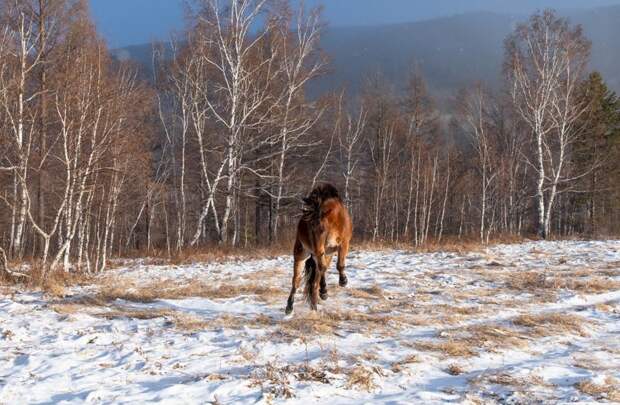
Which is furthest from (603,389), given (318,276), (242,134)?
(242,134)

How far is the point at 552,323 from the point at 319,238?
2.94 m

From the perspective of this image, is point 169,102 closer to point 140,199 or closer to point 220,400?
point 140,199

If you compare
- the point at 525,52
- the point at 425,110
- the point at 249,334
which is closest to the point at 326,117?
the point at 425,110

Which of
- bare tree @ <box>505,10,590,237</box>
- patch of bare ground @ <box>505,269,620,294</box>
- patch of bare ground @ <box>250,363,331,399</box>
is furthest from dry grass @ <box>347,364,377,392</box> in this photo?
bare tree @ <box>505,10,590,237</box>

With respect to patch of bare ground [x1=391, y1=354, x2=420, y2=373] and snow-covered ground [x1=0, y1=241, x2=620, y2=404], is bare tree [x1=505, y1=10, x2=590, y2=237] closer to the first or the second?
snow-covered ground [x1=0, y1=241, x2=620, y2=404]

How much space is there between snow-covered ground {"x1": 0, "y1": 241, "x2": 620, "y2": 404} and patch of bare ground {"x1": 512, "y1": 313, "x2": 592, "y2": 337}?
22 millimetres

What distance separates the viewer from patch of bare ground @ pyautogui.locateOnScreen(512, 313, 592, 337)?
17.4ft

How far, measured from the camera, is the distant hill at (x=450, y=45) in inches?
3292

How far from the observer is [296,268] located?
6.21 m

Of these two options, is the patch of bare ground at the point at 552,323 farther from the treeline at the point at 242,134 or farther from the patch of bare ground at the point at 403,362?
the treeline at the point at 242,134

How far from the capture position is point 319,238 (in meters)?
5.71

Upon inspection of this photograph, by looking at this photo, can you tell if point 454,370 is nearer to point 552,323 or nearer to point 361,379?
point 361,379

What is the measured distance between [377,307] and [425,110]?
27.7 m

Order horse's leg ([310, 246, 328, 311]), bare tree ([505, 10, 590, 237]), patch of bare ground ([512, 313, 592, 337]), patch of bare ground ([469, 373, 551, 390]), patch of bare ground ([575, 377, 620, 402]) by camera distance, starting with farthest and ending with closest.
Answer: bare tree ([505, 10, 590, 237])
horse's leg ([310, 246, 328, 311])
patch of bare ground ([512, 313, 592, 337])
patch of bare ground ([469, 373, 551, 390])
patch of bare ground ([575, 377, 620, 402])
